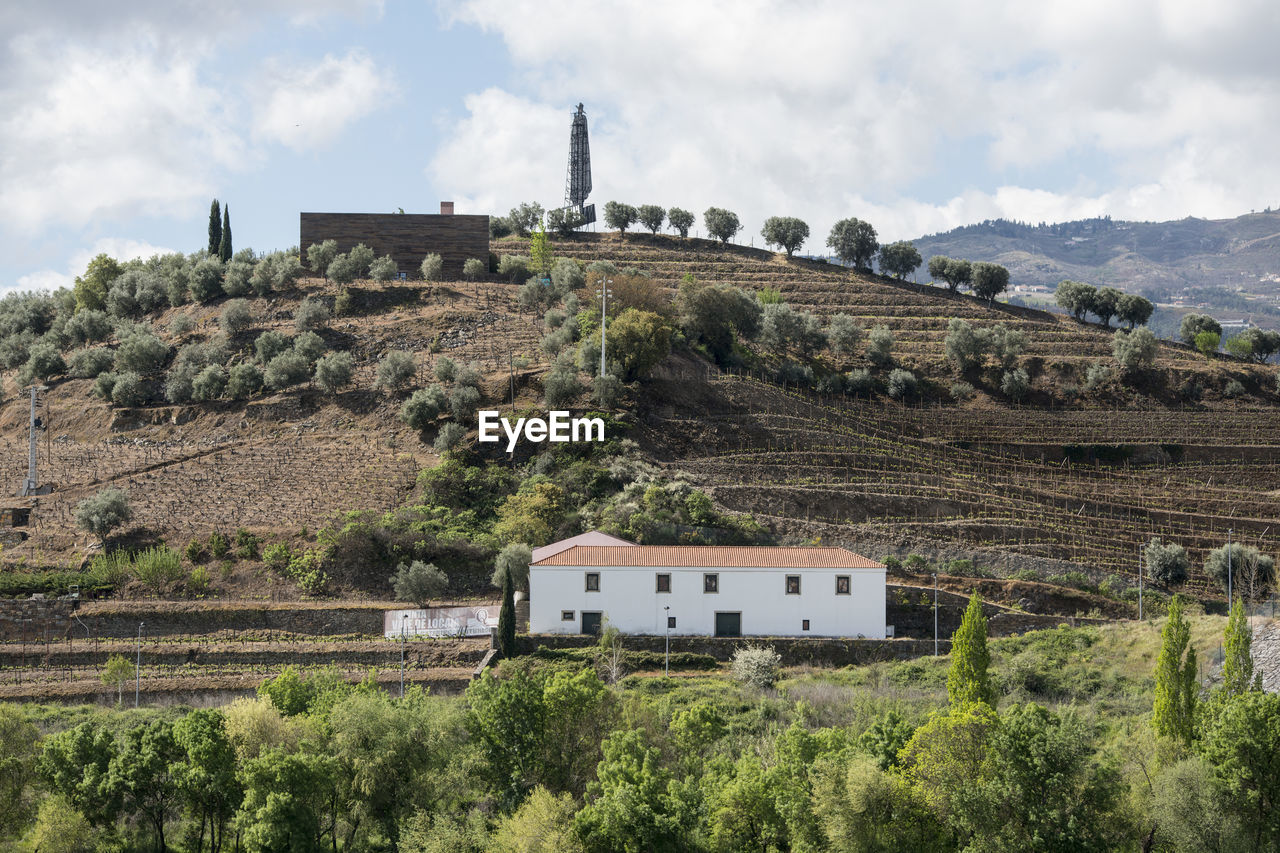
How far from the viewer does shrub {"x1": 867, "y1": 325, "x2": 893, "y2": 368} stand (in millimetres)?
85438

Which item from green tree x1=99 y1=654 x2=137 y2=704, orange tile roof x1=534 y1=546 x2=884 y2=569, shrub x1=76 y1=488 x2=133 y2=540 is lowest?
green tree x1=99 y1=654 x2=137 y2=704

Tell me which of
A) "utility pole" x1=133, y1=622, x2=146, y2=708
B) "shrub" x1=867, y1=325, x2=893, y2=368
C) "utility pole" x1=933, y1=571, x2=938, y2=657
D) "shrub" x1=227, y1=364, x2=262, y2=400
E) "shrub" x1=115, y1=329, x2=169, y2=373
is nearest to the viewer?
"utility pole" x1=133, y1=622, x2=146, y2=708

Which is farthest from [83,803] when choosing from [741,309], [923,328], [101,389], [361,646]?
[923,328]

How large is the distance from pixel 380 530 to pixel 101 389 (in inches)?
1163

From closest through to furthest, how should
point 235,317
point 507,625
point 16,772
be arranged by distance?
point 16,772, point 507,625, point 235,317

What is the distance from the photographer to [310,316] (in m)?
81.4

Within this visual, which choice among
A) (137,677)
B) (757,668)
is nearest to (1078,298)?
(757,668)

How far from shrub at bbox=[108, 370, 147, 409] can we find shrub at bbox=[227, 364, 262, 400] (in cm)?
578

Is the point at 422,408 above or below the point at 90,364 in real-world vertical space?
below

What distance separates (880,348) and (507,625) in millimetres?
43679

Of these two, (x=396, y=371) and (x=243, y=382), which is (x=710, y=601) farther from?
(x=243, y=382)

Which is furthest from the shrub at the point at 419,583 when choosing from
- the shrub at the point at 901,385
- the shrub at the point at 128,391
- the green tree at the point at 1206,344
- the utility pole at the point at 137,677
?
the green tree at the point at 1206,344

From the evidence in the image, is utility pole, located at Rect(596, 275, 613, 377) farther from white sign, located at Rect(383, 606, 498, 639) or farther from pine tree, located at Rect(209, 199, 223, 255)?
pine tree, located at Rect(209, 199, 223, 255)

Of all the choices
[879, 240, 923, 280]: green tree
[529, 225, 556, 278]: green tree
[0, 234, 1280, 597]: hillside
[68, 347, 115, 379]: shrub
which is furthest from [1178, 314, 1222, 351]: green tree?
[68, 347, 115, 379]: shrub
